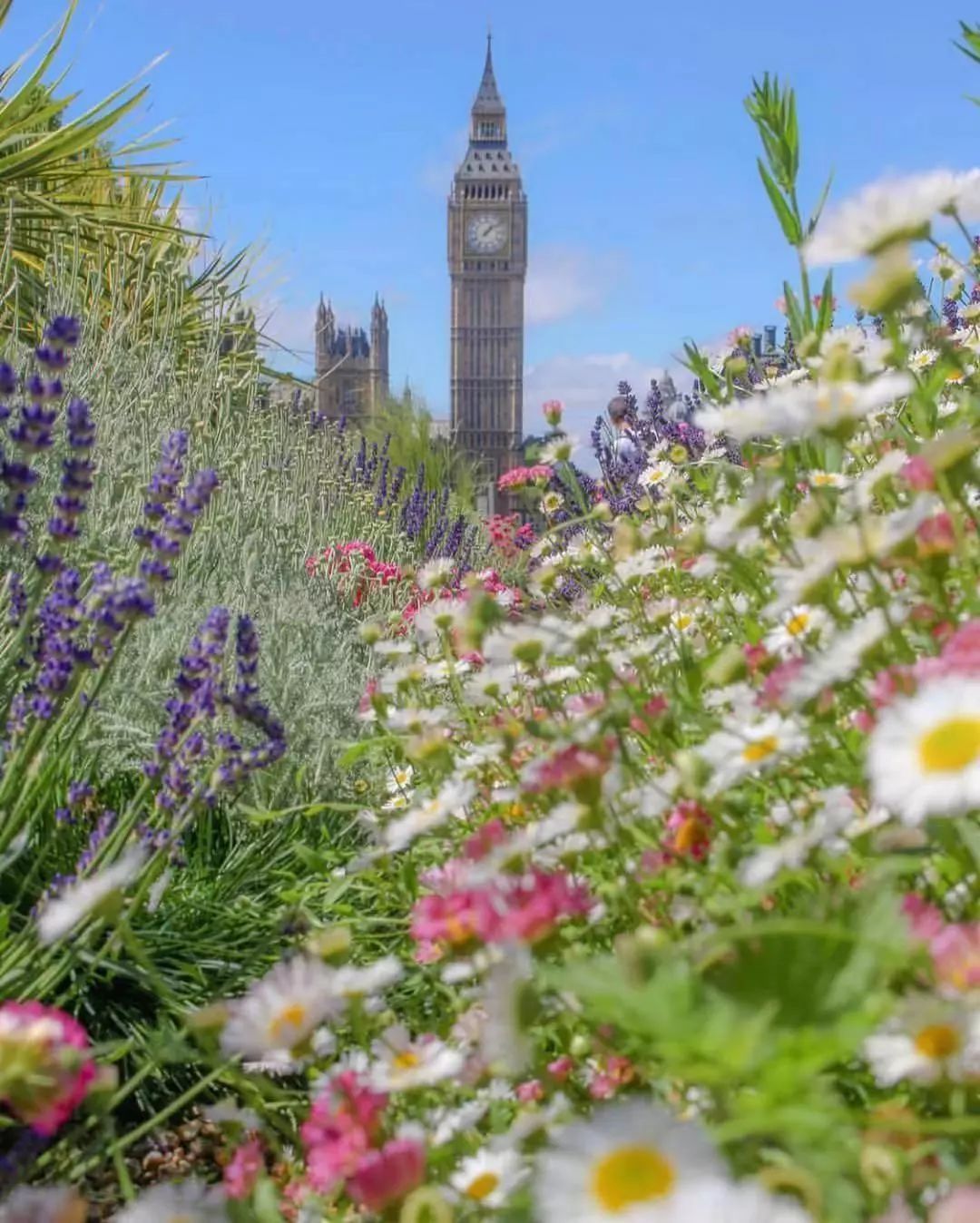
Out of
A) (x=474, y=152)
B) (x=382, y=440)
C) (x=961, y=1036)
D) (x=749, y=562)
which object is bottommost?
(x=961, y=1036)

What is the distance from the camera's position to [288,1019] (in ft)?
2.71

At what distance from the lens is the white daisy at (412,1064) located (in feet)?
2.84

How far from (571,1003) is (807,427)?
1.41 feet

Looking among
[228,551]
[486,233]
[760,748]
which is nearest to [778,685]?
[760,748]

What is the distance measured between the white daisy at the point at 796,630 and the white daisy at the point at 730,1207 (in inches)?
24.1

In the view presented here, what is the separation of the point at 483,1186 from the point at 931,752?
387 mm

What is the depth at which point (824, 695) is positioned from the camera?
919 mm

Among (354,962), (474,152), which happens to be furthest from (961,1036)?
(474,152)

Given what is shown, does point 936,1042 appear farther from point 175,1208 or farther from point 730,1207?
point 175,1208

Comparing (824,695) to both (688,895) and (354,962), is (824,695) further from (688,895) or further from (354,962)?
(354,962)

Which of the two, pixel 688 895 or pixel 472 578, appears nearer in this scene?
pixel 688 895

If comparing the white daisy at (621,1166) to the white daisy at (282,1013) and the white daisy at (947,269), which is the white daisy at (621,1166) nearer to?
the white daisy at (282,1013)

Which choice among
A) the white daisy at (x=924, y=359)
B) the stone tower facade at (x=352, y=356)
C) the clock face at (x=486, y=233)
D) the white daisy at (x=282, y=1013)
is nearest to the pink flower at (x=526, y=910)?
the white daisy at (x=282, y=1013)

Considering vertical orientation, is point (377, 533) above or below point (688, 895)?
above
